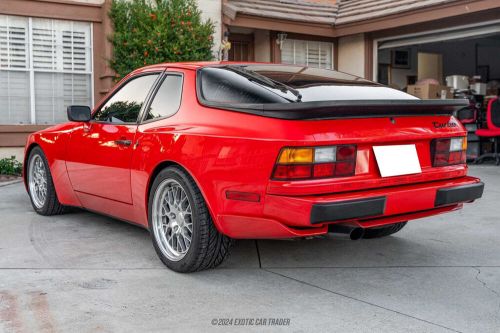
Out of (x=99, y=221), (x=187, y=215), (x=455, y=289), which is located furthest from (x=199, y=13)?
(x=455, y=289)

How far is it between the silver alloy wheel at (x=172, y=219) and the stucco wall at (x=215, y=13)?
7.75m

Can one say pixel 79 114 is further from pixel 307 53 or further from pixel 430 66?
pixel 430 66

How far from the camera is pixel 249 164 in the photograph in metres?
3.45

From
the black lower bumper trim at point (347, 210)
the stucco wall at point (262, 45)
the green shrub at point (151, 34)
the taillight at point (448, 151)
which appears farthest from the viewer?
the stucco wall at point (262, 45)

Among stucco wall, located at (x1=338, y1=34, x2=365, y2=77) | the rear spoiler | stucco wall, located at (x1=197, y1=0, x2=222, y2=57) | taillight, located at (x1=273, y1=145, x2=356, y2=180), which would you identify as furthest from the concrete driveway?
stucco wall, located at (x1=338, y1=34, x2=365, y2=77)

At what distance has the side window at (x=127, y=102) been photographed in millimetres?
4582

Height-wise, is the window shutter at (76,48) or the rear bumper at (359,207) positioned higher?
the window shutter at (76,48)

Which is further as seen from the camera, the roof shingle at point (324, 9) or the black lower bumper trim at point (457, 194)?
the roof shingle at point (324, 9)

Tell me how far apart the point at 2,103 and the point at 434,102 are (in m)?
7.96

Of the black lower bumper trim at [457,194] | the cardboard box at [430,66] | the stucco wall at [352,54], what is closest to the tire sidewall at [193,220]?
the black lower bumper trim at [457,194]

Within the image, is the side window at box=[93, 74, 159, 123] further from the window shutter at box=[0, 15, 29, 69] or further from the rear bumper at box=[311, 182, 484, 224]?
the window shutter at box=[0, 15, 29, 69]

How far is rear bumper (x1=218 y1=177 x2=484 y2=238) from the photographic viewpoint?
331cm

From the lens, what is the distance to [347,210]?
3381 mm

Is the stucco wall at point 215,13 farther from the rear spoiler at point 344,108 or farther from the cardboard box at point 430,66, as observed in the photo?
the rear spoiler at point 344,108
